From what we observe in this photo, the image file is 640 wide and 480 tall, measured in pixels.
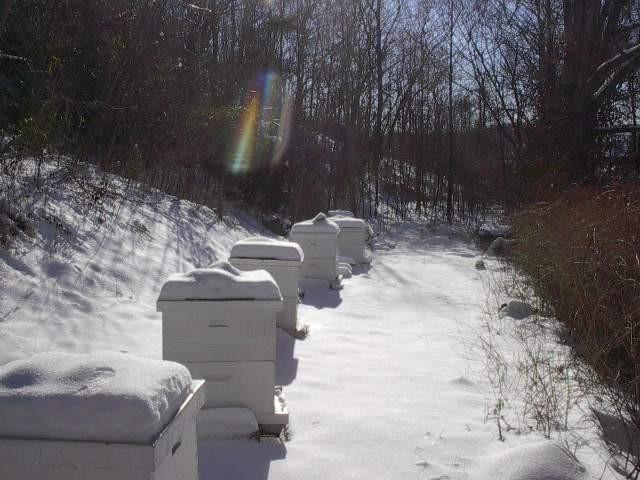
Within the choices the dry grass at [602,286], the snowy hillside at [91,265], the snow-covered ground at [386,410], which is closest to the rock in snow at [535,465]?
the snow-covered ground at [386,410]

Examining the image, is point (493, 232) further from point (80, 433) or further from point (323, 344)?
point (80, 433)

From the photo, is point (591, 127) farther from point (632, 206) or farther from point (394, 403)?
point (394, 403)

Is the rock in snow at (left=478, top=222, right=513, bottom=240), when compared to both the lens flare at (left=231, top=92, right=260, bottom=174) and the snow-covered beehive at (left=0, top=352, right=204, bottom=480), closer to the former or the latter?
the lens flare at (left=231, top=92, right=260, bottom=174)

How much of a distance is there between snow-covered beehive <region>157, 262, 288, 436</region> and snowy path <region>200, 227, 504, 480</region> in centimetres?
29

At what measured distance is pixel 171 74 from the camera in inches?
440

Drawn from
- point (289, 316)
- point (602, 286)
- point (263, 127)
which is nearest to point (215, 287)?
point (289, 316)

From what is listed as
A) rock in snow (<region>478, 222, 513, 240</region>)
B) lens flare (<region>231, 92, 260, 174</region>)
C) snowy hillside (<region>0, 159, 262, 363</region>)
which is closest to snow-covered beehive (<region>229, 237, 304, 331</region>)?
snowy hillside (<region>0, 159, 262, 363</region>)

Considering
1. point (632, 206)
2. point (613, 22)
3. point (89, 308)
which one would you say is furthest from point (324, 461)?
point (613, 22)

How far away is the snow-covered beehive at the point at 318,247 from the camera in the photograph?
878 cm

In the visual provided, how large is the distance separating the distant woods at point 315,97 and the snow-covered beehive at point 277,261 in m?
2.72

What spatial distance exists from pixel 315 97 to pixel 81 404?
71.2 feet

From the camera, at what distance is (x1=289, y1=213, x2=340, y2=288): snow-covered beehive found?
8781mm

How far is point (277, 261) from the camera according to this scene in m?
5.96

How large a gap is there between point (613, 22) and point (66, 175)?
1351cm
